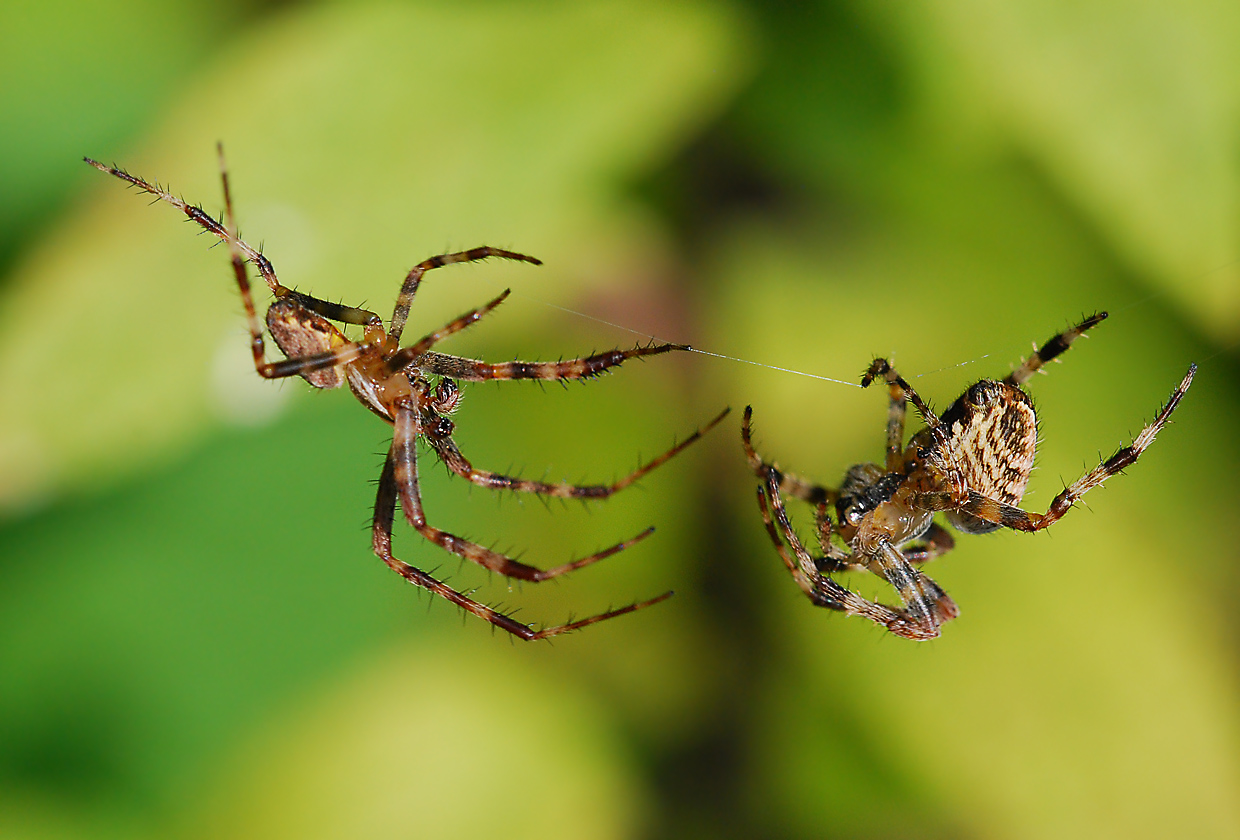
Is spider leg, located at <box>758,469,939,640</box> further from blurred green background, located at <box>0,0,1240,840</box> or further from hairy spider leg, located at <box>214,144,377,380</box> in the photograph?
hairy spider leg, located at <box>214,144,377,380</box>

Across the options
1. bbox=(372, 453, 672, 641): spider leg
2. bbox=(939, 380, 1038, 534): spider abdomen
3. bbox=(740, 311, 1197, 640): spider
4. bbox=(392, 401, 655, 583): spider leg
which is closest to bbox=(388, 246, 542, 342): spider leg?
bbox=(392, 401, 655, 583): spider leg

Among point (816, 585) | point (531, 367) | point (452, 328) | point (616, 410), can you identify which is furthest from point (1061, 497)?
A: point (616, 410)

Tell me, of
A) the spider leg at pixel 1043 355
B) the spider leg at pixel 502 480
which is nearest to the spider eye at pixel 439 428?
the spider leg at pixel 502 480

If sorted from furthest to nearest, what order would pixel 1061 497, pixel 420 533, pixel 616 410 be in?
pixel 616 410 → pixel 420 533 → pixel 1061 497

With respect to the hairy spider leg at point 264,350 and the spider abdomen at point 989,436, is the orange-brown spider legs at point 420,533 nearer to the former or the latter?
the hairy spider leg at point 264,350

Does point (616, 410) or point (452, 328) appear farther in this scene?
point (616, 410)

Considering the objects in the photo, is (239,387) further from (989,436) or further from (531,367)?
(989,436)

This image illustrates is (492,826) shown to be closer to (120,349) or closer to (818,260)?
(120,349)
